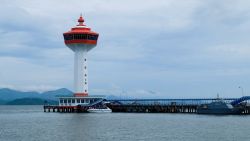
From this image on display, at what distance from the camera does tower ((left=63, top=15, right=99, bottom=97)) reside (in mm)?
137000

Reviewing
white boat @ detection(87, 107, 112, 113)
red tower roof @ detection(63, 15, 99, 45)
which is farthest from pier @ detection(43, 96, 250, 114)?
red tower roof @ detection(63, 15, 99, 45)

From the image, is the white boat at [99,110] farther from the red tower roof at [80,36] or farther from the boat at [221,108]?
the boat at [221,108]

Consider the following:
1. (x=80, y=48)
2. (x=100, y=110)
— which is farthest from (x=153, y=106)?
(x=80, y=48)

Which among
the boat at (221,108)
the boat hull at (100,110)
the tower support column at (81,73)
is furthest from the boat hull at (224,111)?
the tower support column at (81,73)

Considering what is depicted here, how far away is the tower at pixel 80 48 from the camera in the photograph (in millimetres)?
137000

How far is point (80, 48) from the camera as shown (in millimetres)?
139125

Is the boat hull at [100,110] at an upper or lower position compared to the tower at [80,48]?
lower

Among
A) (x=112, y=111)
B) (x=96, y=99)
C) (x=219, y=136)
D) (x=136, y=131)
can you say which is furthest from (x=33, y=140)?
(x=112, y=111)

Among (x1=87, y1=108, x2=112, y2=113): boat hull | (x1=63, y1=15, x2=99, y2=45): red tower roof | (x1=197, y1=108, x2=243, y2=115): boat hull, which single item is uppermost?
(x1=63, y1=15, x2=99, y2=45): red tower roof

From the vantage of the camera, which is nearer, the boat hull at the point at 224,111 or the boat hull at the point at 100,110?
the boat hull at the point at 224,111

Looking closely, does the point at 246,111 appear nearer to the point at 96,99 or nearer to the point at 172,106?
the point at 172,106

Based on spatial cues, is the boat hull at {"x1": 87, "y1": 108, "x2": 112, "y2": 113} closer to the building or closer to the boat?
the building

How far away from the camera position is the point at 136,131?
74688mm

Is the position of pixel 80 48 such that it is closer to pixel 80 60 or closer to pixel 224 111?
pixel 80 60
